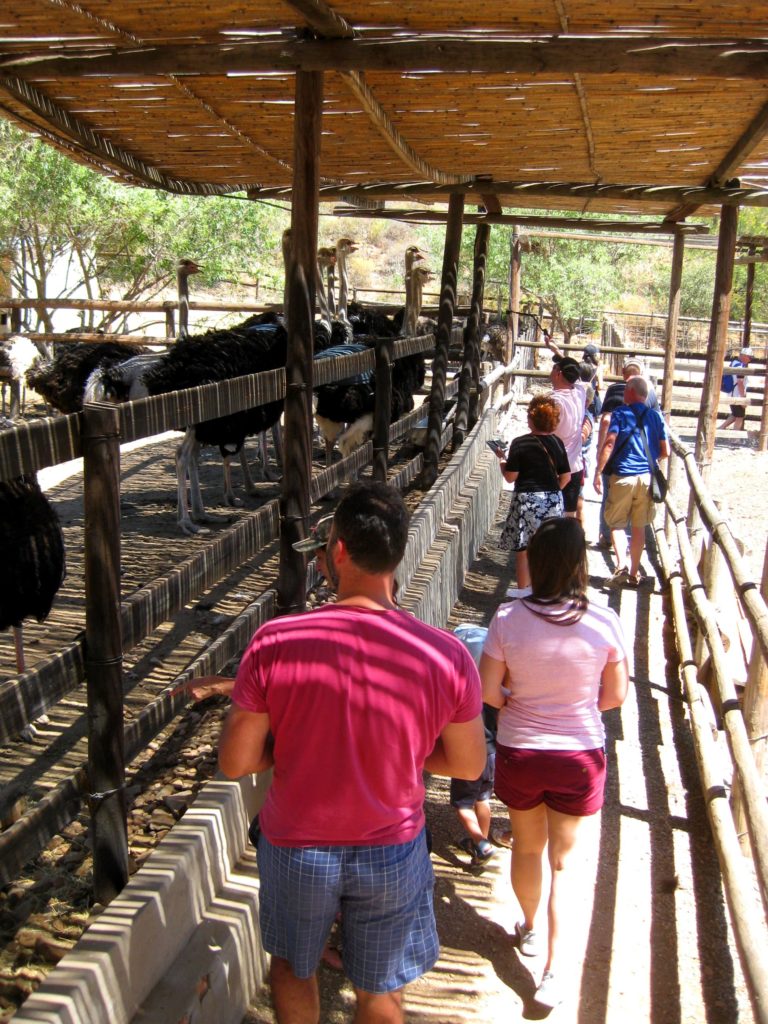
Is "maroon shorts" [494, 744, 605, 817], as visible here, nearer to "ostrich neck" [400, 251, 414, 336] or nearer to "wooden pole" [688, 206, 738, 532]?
"wooden pole" [688, 206, 738, 532]

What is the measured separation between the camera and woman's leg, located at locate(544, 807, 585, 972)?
2967 mm

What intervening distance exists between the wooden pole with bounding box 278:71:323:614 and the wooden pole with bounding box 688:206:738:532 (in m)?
3.98

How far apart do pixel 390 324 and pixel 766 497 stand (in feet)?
18.9

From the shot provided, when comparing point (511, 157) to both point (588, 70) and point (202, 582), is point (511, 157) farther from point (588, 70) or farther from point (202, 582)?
point (202, 582)

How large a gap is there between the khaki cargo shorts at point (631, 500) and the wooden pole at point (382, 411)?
2045mm

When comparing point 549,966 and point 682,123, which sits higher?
point 682,123

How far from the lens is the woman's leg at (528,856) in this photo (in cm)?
306

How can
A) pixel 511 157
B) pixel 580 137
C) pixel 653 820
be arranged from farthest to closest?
pixel 511 157 → pixel 580 137 → pixel 653 820

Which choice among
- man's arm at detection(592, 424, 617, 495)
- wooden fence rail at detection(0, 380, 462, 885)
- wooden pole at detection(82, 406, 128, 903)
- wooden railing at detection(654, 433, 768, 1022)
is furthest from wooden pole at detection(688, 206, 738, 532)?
wooden pole at detection(82, 406, 128, 903)

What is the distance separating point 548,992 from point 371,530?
1657mm

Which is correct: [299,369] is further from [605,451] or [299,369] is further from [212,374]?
[605,451]

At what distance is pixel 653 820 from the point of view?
13.3ft

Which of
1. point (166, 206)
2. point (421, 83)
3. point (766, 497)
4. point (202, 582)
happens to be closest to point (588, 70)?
point (421, 83)

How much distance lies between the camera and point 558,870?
3.03 metres
